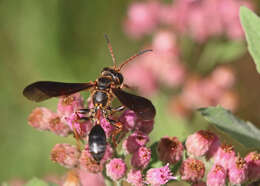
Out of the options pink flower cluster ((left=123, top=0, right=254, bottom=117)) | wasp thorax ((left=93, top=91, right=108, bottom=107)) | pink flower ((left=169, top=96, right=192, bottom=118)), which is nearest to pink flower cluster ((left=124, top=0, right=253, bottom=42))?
pink flower cluster ((left=123, top=0, right=254, bottom=117))

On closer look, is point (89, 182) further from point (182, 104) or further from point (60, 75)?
point (60, 75)

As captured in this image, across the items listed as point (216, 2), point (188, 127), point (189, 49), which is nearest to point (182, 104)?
point (188, 127)

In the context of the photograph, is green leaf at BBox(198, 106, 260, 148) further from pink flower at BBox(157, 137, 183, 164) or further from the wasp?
the wasp

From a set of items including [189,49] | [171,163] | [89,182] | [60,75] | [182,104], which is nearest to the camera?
[171,163]

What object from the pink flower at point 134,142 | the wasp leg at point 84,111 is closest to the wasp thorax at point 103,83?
the wasp leg at point 84,111

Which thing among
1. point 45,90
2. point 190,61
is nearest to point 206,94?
point 190,61

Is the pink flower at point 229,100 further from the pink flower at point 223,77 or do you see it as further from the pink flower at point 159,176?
the pink flower at point 159,176

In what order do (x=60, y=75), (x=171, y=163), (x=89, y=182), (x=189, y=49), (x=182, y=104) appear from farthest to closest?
(x=60, y=75)
(x=189, y=49)
(x=182, y=104)
(x=89, y=182)
(x=171, y=163)
